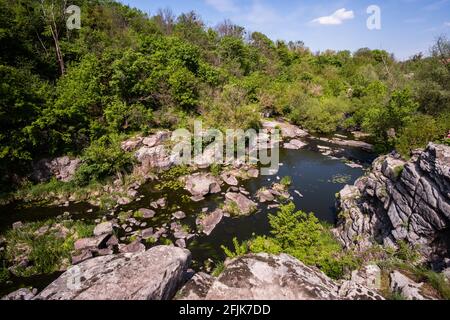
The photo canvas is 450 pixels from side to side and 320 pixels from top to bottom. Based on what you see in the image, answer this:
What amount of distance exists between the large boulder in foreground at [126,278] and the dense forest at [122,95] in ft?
53.2

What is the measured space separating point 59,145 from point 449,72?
42570 mm

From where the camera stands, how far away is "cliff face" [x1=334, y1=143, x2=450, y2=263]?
10570 millimetres

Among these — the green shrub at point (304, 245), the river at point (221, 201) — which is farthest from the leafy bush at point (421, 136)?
the green shrub at point (304, 245)

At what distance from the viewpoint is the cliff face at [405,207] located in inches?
416

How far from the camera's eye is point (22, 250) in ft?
46.8

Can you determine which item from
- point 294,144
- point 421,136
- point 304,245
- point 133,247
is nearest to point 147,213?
point 133,247

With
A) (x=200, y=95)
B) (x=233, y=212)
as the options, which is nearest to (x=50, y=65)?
(x=200, y=95)

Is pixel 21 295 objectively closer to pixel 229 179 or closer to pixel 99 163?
pixel 99 163

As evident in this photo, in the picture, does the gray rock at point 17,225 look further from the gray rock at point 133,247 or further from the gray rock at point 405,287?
the gray rock at point 405,287

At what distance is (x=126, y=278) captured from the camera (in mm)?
6117

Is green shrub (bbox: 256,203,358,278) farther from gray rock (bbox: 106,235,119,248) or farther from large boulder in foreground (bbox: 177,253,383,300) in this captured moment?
gray rock (bbox: 106,235,119,248)

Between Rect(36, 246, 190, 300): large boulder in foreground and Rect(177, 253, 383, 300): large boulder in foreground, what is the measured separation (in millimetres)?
571

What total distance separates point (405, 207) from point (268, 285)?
409 inches

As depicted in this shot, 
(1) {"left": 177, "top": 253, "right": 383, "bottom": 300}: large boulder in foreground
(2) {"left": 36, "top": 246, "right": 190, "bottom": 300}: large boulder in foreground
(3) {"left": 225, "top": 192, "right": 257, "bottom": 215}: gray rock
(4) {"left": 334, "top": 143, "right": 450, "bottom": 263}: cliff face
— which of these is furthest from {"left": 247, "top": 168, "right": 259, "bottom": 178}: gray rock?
(2) {"left": 36, "top": 246, "right": 190, "bottom": 300}: large boulder in foreground
